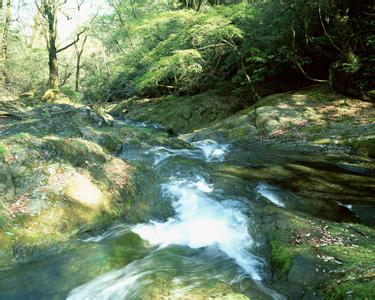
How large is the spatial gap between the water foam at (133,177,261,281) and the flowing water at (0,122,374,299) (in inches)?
0.7

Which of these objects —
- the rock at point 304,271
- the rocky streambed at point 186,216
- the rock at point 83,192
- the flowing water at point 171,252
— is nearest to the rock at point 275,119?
the rocky streambed at point 186,216

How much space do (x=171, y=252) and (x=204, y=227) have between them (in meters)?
1.27

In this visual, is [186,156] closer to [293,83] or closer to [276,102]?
[276,102]

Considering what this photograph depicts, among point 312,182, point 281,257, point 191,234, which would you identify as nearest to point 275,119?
point 312,182

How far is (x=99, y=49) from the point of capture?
50469 millimetres

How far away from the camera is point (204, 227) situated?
834 cm

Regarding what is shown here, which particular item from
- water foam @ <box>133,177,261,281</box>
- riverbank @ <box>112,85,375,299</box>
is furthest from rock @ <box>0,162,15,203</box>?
riverbank @ <box>112,85,375,299</box>

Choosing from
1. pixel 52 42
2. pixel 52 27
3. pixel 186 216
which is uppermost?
pixel 52 27

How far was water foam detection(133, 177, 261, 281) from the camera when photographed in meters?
7.26

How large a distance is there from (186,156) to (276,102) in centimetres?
689

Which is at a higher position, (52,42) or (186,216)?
(52,42)

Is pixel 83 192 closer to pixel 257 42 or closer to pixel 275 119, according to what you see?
pixel 275 119

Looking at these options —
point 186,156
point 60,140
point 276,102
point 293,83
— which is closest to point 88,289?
point 60,140

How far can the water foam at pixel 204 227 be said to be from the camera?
726 centimetres
